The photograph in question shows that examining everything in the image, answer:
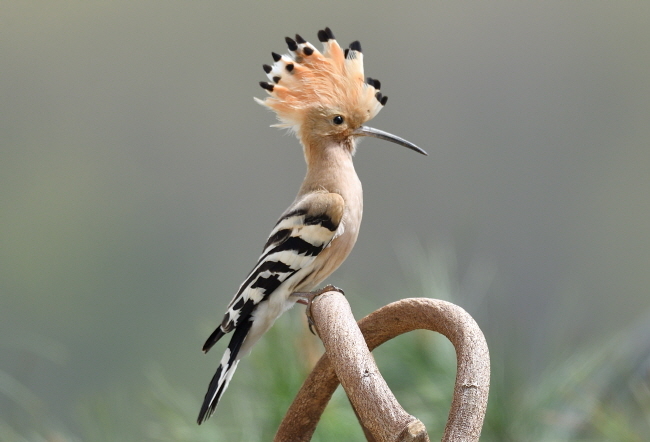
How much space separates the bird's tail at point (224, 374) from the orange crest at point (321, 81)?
0.29 meters

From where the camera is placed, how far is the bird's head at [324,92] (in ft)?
2.96

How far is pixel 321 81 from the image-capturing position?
3.00 feet

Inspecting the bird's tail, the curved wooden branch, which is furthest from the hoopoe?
the curved wooden branch

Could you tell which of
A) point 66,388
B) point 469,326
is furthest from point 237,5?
point 469,326

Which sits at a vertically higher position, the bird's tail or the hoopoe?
the hoopoe

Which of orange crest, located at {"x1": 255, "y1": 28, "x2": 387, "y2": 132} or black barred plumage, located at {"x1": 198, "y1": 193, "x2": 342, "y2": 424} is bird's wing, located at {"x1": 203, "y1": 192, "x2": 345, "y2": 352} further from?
orange crest, located at {"x1": 255, "y1": 28, "x2": 387, "y2": 132}

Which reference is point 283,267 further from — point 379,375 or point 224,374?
point 379,375

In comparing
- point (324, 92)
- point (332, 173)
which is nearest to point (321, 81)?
point (324, 92)

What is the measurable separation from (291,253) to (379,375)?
0.30 m

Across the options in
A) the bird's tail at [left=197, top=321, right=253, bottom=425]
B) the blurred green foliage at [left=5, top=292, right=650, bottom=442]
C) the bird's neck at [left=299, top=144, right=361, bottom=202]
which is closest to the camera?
the bird's tail at [left=197, top=321, right=253, bottom=425]

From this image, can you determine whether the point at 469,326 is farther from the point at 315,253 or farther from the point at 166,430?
the point at 166,430

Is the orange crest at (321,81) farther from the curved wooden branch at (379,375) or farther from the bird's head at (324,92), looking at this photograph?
the curved wooden branch at (379,375)

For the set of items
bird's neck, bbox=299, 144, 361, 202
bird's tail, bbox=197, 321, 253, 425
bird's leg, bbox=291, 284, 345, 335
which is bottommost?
bird's tail, bbox=197, 321, 253, 425

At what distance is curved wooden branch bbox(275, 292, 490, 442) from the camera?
538 mm
